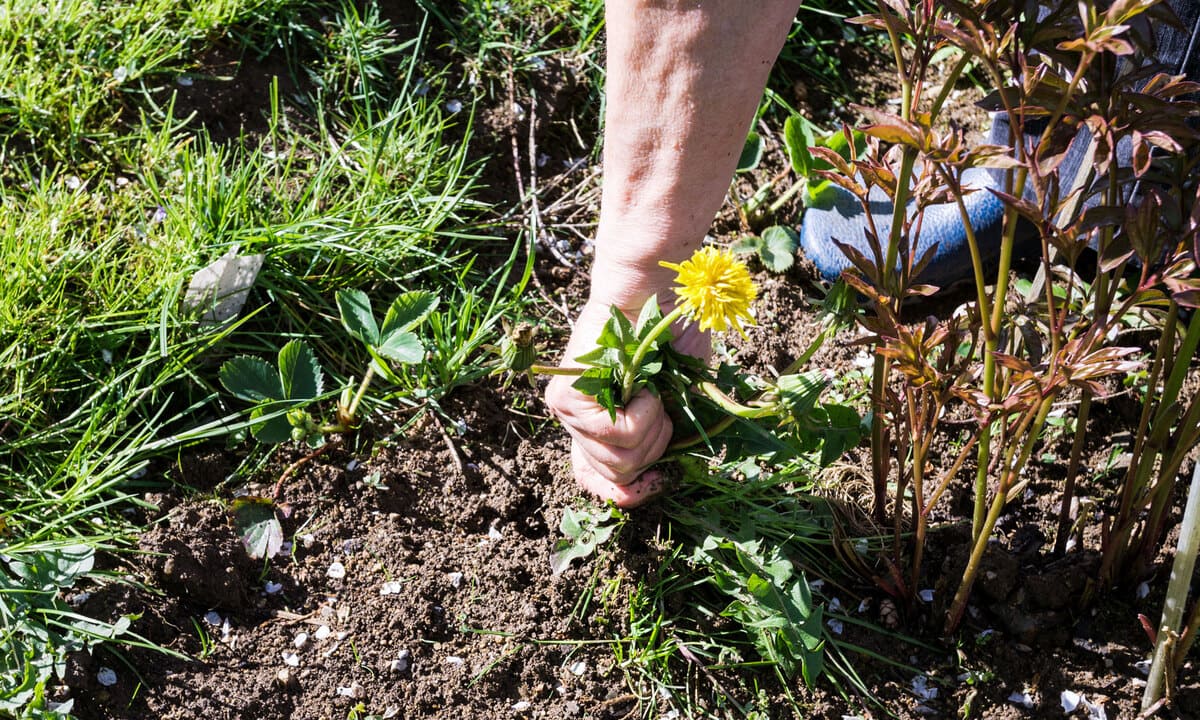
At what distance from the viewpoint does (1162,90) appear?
1.12 meters

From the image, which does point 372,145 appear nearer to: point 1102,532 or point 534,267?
point 534,267

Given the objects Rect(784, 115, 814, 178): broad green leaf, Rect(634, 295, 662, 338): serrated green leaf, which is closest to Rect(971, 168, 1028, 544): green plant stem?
Rect(634, 295, 662, 338): serrated green leaf

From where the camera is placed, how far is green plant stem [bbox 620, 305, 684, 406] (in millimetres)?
1348

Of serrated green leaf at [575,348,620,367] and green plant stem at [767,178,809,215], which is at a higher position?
serrated green leaf at [575,348,620,367]

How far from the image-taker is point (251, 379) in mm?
1721

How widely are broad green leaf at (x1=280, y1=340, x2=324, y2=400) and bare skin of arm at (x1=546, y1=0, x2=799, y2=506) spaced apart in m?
0.42

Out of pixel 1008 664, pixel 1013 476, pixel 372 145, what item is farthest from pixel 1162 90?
pixel 372 145

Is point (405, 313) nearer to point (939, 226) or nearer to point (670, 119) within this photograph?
point (670, 119)

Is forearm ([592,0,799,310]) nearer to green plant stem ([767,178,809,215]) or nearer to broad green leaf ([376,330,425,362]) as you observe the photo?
broad green leaf ([376,330,425,362])

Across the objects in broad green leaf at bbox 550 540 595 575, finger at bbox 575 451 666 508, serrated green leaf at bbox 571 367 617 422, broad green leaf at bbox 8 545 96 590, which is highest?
serrated green leaf at bbox 571 367 617 422

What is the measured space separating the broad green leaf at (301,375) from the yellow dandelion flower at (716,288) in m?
0.74

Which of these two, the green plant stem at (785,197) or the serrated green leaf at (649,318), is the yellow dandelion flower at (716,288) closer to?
the serrated green leaf at (649,318)

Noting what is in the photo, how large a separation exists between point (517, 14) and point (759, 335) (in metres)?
0.94

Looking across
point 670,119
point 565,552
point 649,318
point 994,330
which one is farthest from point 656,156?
point 565,552
